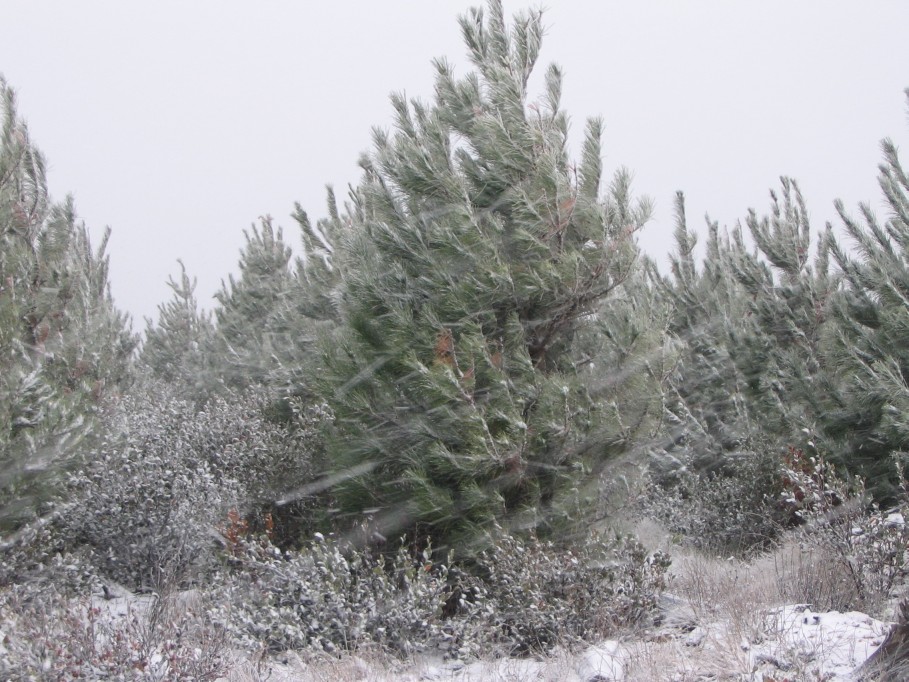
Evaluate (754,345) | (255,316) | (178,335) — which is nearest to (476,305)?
(754,345)

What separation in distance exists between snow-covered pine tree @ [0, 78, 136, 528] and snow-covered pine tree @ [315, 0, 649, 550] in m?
2.15

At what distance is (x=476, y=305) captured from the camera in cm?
609

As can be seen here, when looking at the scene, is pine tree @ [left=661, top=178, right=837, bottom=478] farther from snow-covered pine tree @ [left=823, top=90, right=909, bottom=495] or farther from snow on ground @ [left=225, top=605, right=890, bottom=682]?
snow on ground @ [left=225, top=605, right=890, bottom=682]

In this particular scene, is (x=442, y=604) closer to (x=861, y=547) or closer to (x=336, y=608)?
(x=336, y=608)

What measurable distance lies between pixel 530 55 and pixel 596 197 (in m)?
1.45

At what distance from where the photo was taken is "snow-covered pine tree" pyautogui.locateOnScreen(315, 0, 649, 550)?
19.4 ft

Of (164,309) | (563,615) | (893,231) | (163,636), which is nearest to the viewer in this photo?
(163,636)

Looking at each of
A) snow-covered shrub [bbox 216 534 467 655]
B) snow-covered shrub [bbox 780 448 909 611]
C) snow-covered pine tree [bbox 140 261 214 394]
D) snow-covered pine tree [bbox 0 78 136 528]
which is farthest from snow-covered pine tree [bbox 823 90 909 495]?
snow-covered pine tree [bbox 140 261 214 394]

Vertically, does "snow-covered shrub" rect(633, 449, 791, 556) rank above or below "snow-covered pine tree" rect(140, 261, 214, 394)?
below

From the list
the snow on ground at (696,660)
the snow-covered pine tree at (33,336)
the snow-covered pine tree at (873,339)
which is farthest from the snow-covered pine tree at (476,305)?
the snow-covered pine tree at (873,339)

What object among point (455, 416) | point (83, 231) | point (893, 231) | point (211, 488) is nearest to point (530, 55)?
point (455, 416)

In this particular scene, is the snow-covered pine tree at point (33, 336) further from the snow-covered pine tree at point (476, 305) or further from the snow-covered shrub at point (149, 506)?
the snow-covered pine tree at point (476, 305)

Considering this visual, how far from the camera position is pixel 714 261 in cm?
1282

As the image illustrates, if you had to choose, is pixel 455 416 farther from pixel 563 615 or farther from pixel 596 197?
pixel 596 197
